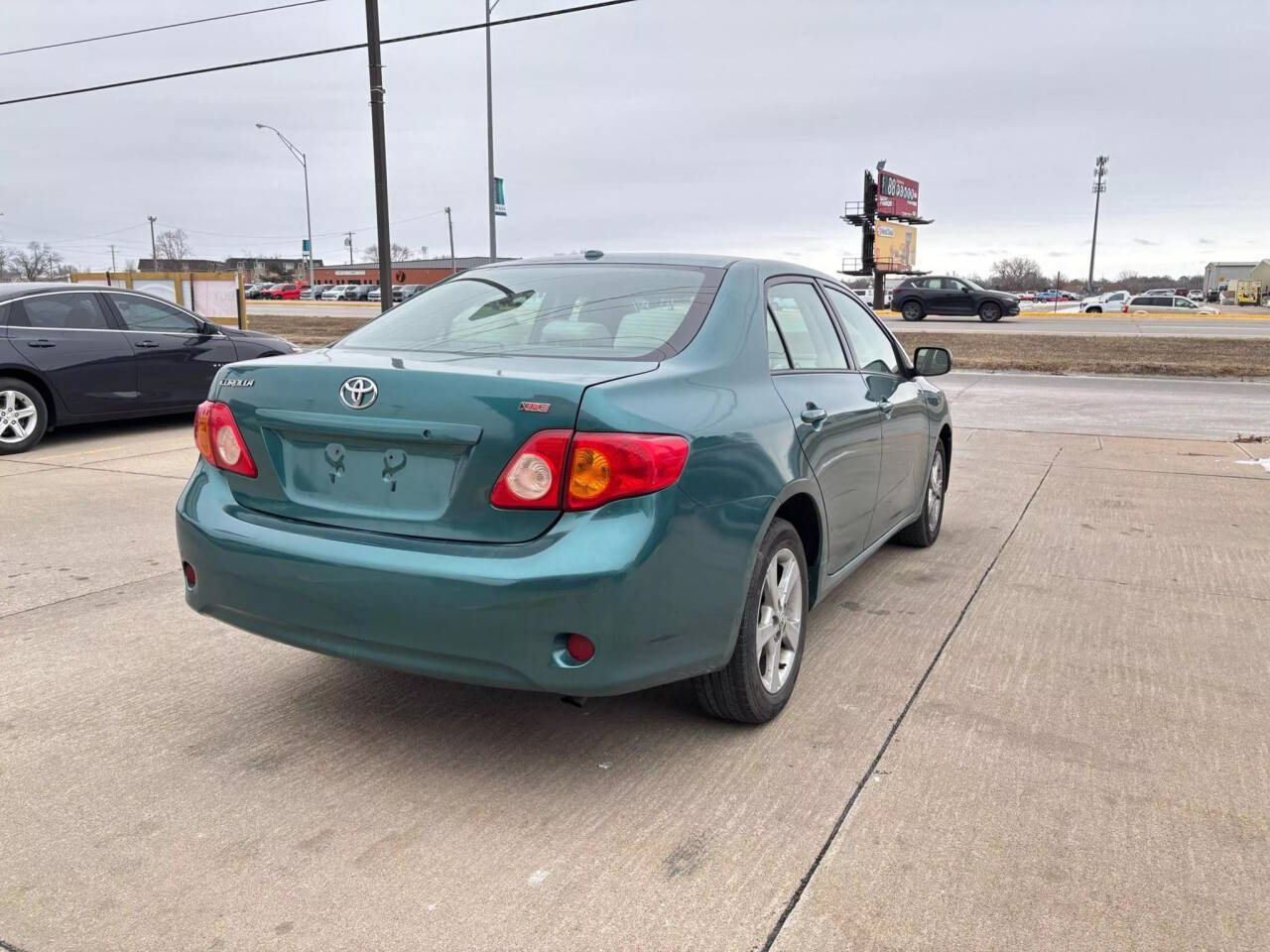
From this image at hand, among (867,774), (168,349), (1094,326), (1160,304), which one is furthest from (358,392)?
(1160,304)

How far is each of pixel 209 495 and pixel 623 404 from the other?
4.77 ft

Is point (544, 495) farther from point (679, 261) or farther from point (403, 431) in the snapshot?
point (679, 261)

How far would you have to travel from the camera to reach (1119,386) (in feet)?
50.6

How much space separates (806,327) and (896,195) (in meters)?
58.9

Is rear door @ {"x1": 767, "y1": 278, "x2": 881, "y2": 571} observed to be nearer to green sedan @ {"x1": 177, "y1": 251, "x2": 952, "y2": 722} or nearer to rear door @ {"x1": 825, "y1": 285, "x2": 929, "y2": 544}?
green sedan @ {"x1": 177, "y1": 251, "x2": 952, "y2": 722}

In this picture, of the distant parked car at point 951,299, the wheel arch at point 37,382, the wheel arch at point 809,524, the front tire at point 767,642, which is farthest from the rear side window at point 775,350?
the distant parked car at point 951,299

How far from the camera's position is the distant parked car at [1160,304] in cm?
4828

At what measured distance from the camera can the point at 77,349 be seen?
9031 millimetres

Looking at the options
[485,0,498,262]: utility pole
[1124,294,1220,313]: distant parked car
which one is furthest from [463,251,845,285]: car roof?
[1124,294,1220,313]: distant parked car

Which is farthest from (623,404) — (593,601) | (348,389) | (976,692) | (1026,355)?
(1026,355)

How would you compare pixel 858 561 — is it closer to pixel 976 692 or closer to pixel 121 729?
pixel 976 692

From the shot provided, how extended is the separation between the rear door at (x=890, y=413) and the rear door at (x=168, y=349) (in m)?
6.99

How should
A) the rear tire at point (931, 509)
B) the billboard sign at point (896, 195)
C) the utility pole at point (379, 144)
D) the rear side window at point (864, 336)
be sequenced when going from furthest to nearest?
1. the billboard sign at point (896, 195)
2. the utility pole at point (379, 144)
3. the rear tire at point (931, 509)
4. the rear side window at point (864, 336)

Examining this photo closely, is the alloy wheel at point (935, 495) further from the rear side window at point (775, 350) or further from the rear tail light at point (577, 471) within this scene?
the rear tail light at point (577, 471)
